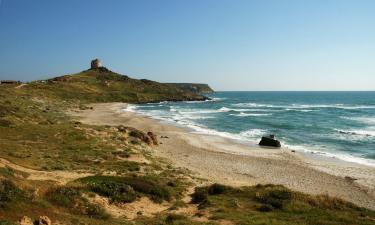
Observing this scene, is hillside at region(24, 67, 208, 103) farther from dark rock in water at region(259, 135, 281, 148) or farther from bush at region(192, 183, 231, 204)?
bush at region(192, 183, 231, 204)

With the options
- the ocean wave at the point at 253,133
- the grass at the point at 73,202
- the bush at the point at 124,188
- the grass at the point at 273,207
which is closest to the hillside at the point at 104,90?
the ocean wave at the point at 253,133

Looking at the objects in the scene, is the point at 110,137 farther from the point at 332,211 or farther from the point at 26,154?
the point at 332,211

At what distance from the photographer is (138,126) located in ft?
229

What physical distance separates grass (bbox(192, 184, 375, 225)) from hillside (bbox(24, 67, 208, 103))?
386 ft

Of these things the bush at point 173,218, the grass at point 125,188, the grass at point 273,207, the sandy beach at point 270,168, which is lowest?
the sandy beach at point 270,168

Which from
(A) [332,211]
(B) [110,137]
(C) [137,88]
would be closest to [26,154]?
(B) [110,137]

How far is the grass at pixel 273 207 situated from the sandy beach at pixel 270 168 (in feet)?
16.1

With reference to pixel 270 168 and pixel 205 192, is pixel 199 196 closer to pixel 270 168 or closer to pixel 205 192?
pixel 205 192

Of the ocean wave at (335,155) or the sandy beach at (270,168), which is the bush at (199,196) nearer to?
the sandy beach at (270,168)

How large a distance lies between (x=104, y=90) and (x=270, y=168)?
139 metres

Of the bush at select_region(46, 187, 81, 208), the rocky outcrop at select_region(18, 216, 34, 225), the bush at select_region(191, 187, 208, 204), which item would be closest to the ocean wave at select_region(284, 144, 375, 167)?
the bush at select_region(191, 187, 208, 204)

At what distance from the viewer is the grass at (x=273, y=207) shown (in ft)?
62.7

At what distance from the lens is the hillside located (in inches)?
5659

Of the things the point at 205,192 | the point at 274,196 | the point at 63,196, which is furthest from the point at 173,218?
the point at 274,196
